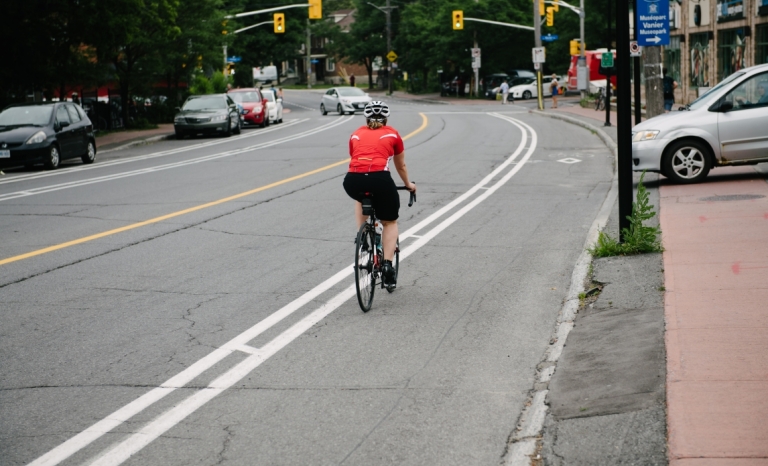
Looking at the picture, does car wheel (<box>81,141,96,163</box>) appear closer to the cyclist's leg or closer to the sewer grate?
the sewer grate

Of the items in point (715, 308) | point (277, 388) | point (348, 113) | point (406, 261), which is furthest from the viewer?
point (348, 113)

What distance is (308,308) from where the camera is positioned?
→ 861cm

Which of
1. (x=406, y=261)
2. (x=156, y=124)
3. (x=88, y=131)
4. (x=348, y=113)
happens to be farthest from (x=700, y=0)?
(x=406, y=261)

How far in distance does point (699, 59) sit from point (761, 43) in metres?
7.76

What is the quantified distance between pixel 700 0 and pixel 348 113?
19.5 metres

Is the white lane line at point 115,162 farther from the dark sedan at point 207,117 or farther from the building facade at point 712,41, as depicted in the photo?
the building facade at point 712,41

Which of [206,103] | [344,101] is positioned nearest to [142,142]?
[206,103]

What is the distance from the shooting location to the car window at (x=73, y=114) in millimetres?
26359

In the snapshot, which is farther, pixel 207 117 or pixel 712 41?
pixel 712 41

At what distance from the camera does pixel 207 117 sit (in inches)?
1441

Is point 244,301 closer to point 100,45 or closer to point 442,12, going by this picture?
point 100,45

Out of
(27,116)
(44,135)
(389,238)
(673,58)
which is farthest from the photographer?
(673,58)

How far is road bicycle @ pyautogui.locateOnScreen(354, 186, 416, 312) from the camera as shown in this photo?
330 inches

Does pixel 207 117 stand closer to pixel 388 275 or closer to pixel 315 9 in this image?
pixel 315 9
